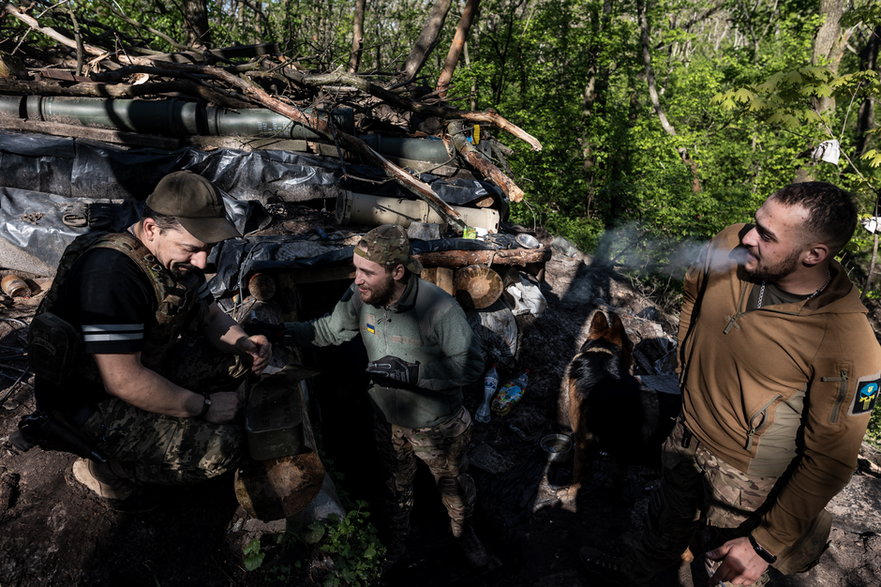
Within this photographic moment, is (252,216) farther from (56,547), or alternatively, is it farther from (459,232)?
(56,547)

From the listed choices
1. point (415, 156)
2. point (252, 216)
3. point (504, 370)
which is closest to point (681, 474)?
point (504, 370)

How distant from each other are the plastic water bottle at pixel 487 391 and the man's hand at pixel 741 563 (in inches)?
107

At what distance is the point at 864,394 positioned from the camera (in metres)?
→ 1.70

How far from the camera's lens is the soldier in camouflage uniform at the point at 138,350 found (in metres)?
1.98

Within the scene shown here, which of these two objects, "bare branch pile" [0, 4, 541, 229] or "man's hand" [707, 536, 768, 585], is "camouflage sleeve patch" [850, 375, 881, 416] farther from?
"bare branch pile" [0, 4, 541, 229]

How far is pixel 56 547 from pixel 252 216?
3.31 meters

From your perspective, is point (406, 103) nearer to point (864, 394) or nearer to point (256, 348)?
point (256, 348)

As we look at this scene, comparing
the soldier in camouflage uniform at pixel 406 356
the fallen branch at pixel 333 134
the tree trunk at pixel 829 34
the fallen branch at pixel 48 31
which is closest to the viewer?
the soldier in camouflage uniform at pixel 406 356

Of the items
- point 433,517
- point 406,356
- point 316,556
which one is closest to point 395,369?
point 406,356

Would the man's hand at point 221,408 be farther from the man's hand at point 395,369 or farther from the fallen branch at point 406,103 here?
the fallen branch at point 406,103

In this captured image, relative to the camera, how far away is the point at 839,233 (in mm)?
1721

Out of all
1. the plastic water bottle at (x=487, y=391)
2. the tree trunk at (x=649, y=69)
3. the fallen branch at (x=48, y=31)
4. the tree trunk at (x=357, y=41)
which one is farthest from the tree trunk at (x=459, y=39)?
the plastic water bottle at (x=487, y=391)

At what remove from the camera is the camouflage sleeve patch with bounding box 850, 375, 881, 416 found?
169 centimetres

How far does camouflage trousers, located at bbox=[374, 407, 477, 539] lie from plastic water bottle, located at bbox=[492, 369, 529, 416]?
1.67 metres
